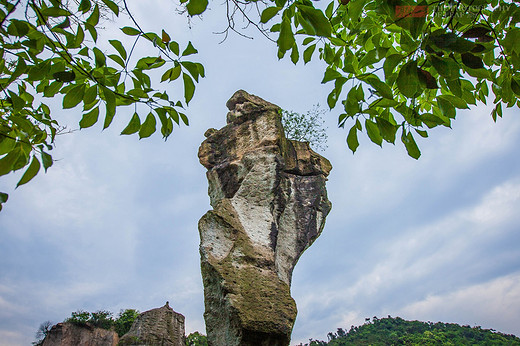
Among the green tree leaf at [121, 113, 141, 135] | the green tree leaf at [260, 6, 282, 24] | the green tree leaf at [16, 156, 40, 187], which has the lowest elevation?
the green tree leaf at [16, 156, 40, 187]

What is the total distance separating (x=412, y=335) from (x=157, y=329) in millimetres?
33290

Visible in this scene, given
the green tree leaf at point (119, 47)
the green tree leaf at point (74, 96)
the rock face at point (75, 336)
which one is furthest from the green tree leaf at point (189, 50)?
the rock face at point (75, 336)

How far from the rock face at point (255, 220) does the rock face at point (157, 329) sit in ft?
14.9

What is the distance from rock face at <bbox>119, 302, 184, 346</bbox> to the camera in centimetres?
1059

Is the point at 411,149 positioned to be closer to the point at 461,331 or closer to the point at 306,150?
the point at 306,150

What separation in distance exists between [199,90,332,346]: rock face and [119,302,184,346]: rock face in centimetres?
454

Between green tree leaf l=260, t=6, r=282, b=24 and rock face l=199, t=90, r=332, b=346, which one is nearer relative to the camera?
green tree leaf l=260, t=6, r=282, b=24

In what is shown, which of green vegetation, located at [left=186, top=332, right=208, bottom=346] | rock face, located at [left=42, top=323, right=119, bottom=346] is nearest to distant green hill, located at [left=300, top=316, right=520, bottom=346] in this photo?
green vegetation, located at [left=186, top=332, right=208, bottom=346]

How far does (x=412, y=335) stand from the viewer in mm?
36156

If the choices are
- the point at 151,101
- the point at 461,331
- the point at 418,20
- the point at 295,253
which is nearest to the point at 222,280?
the point at 295,253

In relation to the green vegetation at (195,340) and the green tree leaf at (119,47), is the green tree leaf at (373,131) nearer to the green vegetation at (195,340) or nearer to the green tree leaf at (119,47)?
the green tree leaf at (119,47)

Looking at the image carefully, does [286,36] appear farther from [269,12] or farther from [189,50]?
[189,50]

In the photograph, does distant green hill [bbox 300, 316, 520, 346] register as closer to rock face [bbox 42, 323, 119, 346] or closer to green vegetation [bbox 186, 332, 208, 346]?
green vegetation [bbox 186, 332, 208, 346]

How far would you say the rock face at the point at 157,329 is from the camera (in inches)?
417
